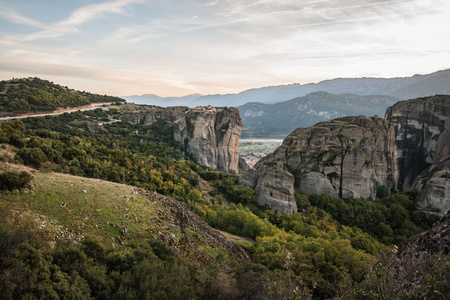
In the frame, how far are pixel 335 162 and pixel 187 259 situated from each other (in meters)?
31.8

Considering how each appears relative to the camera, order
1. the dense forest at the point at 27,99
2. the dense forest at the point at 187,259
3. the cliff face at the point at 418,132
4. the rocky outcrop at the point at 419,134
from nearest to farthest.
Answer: the dense forest at the point at 187,259 → the dense forest at the point at 27,99 → the rocky outcrop at the point at 419,134 → the cliff face at the point at 418,132

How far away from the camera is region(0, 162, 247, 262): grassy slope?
10789mm

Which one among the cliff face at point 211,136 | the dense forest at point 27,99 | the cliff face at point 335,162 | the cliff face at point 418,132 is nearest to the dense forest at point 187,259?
the cliff face at point 335,162

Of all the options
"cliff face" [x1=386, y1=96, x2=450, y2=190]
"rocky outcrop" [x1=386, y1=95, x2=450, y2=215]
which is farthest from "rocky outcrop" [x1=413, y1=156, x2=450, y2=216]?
"cliff face" [x1=386, y1=96, x2=450, y2=190]

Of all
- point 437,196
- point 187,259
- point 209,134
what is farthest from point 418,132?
point 187,259

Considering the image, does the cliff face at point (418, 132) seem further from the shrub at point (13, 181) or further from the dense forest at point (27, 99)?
the dense forest at point (27, 99)

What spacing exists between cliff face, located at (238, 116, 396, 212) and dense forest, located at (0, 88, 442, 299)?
2.61 metres

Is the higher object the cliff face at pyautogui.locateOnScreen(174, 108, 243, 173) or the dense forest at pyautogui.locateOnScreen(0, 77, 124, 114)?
the dense forest at pyautogui.locateOnScreen(0, 77, 124, 114)

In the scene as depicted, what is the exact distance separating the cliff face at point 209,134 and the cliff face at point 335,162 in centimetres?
2955

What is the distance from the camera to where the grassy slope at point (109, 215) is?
10.8 m

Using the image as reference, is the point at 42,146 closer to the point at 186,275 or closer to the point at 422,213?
the point at 186,275

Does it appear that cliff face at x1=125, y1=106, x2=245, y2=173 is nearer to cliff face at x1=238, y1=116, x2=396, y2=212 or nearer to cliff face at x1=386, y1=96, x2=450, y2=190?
cliff face at x1=238, y1=116, x2=396, y2=212

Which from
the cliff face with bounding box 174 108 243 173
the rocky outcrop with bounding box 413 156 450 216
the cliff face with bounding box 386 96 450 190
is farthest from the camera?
the cliff face with bounding box 174 108 243 173

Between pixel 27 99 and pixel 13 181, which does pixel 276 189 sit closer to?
pixel 13 181
